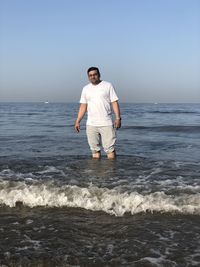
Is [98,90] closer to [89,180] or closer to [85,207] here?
[89,180]

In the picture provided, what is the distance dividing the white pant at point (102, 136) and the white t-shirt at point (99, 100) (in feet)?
0.39

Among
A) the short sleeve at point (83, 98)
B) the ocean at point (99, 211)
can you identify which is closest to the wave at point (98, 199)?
the ocean at point (99, 211)

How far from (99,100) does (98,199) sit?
296 centimetres

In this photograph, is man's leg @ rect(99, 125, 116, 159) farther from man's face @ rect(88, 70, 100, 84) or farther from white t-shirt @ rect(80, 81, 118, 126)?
man's face @ rect(88, 70, 100, 84)

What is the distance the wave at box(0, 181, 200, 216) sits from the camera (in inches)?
203

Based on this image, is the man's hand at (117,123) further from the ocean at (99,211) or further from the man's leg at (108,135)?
the ocean at (99,211)

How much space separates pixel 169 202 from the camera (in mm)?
5297

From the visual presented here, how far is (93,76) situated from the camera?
25.5 feet

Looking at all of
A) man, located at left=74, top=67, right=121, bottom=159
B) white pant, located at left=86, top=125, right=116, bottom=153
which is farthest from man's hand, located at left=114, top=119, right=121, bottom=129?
white pant, located at left=86, top=125, right=116, bottom=153

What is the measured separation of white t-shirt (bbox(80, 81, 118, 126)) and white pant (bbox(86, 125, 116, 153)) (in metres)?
0.12

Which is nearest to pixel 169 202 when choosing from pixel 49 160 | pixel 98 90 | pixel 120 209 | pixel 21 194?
pixel 120 209

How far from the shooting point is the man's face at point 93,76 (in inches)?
304

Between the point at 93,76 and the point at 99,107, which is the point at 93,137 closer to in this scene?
the point at 99,107

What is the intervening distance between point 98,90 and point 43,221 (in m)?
3.84
